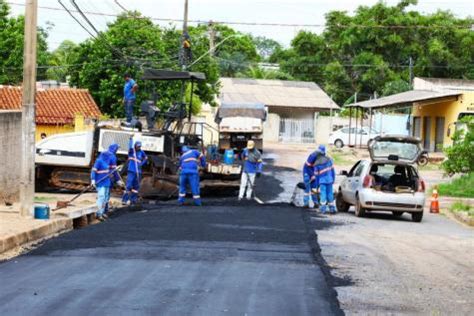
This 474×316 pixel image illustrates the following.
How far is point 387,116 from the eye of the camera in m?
62.4

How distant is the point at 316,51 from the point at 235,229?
200ft

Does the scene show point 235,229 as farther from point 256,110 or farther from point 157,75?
point 256,110

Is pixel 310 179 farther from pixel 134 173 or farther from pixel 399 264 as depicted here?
pixel 399 264

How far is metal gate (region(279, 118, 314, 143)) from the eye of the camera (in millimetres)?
66000

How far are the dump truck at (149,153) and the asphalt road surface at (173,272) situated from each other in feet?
22.9

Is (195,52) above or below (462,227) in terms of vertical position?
above

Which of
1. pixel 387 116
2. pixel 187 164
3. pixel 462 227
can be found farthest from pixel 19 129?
pixel 387 116

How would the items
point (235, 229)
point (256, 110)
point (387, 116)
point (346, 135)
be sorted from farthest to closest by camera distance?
point (387, 116)
point (346, 135)
point (256, 110)
point (235, 229)

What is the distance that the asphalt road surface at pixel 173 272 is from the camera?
29.3 feet

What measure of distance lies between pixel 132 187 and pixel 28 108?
6.16 metres

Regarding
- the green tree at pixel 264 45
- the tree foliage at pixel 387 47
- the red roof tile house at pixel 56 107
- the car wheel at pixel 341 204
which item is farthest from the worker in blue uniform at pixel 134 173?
the green tree at pixel 264 45

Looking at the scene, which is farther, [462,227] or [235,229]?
[462,227]

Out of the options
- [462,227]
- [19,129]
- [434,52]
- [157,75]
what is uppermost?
[434,52]

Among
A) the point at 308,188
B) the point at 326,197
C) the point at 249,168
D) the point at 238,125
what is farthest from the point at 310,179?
the point at 238,125
